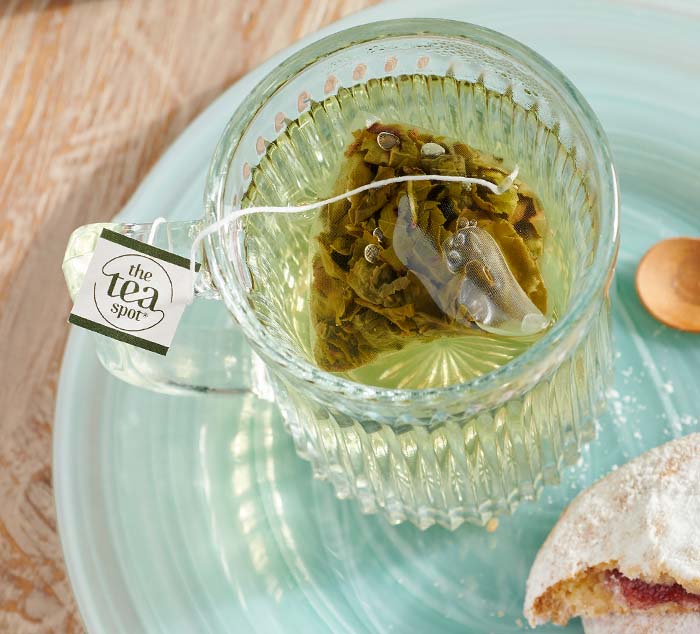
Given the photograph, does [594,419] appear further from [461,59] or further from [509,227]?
[461,59]

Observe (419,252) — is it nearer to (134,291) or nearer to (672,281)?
(134,291)

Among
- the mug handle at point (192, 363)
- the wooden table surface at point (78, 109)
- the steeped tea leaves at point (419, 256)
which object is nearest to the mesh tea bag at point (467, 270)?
the steeped tea leaves at point (419, 256)

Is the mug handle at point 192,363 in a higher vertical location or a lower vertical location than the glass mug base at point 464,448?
higher

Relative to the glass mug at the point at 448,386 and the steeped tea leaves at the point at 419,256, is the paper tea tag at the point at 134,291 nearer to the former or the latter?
the glass mug at the point at 448,386

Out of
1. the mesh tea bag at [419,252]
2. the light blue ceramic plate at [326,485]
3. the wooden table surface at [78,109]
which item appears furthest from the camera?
the wooden table surface at [78,109]

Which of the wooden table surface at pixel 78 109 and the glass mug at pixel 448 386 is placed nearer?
the glass mug at pixel 448 386

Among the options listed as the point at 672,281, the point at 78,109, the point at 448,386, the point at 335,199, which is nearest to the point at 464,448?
the point at 448,386

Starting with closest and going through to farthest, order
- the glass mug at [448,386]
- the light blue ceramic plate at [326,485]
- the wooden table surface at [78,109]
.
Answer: the glass mug at [448,386], the light blue ceramic plate at [326,485], the wooden table surface at [78,109]
